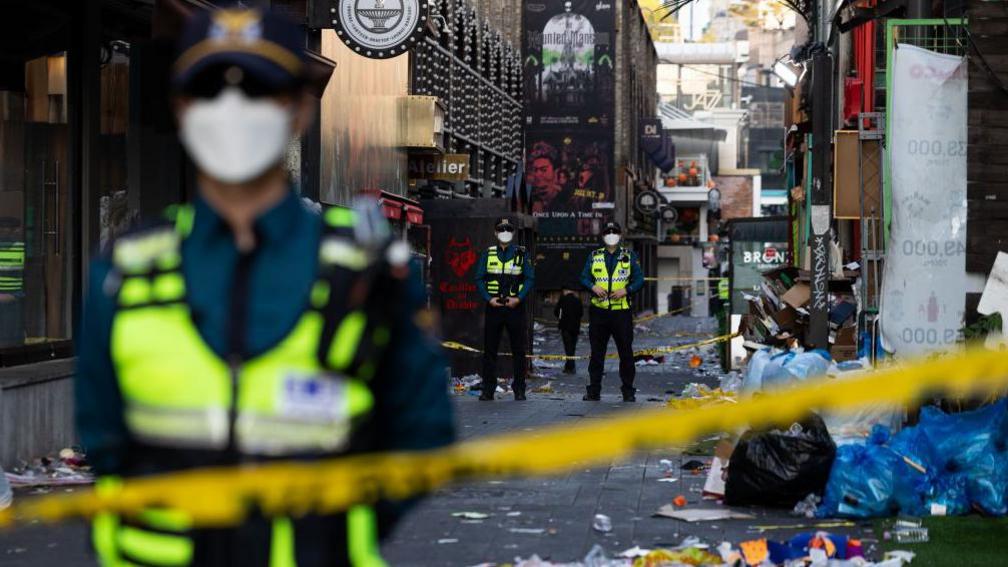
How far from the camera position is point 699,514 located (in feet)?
33.8

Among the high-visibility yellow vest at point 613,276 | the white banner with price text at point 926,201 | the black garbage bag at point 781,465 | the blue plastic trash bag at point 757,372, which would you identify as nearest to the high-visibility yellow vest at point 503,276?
the high-visibility yellow vest at point 613,276

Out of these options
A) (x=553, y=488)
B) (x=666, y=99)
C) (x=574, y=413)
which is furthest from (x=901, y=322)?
(x=666, y=99)

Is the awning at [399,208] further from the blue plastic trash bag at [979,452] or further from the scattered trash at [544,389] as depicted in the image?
the blue plastic trash bag at [979,452]

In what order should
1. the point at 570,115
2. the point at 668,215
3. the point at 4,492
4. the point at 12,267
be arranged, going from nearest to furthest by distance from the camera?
the point at 4,492 < the point at 12,267 < the point at 570,115 < the point at 668,215

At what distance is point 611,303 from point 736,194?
90647 millimetres

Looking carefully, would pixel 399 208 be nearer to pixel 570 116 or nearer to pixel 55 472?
pixel 55 472

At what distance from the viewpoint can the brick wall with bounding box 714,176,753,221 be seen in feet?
355

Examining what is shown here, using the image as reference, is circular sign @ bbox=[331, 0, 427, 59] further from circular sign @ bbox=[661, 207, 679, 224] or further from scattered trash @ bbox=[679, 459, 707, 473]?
circular sign @ bbox=[661, 207, 679, 224]

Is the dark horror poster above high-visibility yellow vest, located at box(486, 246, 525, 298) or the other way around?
above

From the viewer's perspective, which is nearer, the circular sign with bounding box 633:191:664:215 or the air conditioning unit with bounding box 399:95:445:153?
the air conditioning unit with bounding box 399:95:445:153

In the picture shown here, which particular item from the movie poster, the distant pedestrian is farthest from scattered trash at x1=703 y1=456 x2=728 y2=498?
the movie poster

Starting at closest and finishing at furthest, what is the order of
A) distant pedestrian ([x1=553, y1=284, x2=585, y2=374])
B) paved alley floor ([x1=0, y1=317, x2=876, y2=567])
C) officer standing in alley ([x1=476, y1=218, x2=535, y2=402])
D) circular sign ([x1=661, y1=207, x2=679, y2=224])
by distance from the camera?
paved alley floor ([x1=0, y1=317, x2=876, y2=567]) < officer standing in alley ([x1=476, y1=218, x2=535, y2=402]) < distant pedestrian ([x1=553, y1=284, x2=585, y2=374]) < circular sign ([x1=661, y1=207, x2=679, y2=224])

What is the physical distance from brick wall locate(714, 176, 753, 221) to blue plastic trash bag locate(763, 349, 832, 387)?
312 feet

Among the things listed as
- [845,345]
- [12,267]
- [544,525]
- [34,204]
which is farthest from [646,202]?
[544,525]
